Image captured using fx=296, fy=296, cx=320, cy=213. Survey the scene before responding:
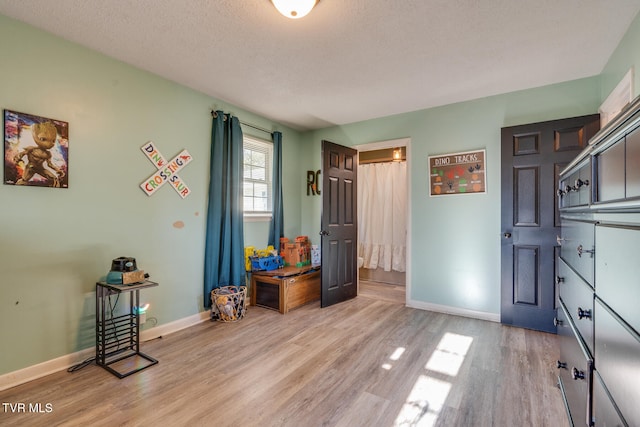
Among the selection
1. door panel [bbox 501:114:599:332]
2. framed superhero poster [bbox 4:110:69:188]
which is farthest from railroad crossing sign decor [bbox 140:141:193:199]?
door panel [bbox 501:114:599:332]

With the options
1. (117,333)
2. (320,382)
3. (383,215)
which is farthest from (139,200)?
(383,215)

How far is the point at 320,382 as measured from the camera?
204cm

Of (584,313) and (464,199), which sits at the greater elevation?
(464,199)

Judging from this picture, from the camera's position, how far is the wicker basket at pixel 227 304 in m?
3.16

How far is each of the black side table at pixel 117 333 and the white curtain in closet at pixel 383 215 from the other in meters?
3.69

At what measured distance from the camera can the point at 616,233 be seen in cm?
90

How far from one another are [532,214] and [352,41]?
2412 millimetres

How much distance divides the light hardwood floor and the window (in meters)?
1.59

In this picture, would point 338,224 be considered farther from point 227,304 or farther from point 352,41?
point 352,41

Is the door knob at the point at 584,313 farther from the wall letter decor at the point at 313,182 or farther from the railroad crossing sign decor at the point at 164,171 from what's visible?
the wall letter decor at the point at 313,182

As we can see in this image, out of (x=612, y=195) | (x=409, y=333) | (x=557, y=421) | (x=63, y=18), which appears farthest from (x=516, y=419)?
(x=63, y=18)

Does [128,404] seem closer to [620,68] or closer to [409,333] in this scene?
[409,333]

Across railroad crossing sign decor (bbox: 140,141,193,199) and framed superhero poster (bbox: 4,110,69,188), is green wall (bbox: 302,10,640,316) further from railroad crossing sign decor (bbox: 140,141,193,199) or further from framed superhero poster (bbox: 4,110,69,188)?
framed superhero poster (bbox: 4,110,69,188)

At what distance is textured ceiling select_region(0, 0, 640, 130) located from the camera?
6.28ft
